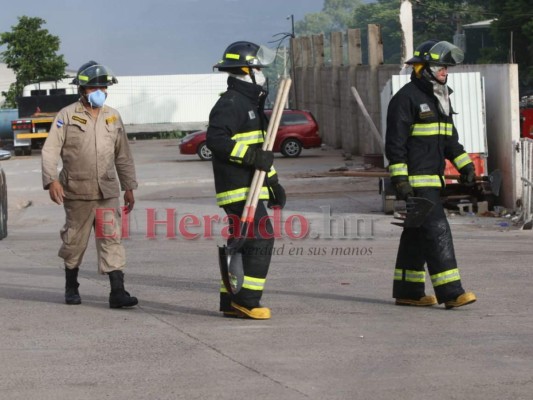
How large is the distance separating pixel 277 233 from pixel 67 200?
8112 mm

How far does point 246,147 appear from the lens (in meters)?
8.73

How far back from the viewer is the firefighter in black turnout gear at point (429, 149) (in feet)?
30.9

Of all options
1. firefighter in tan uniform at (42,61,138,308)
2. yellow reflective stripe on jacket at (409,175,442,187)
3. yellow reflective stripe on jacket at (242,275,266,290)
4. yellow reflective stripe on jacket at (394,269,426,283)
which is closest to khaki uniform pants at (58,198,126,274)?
firefighter in tan uniform at (42,61,138,308)

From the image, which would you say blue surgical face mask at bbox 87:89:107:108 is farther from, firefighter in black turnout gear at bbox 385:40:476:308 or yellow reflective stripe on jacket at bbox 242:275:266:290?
firefighter in black turnout gear at bbox 385:40:476:308

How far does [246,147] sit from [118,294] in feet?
5.89

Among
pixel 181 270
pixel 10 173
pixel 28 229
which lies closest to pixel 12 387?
pixel 181 270

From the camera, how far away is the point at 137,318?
9273mm

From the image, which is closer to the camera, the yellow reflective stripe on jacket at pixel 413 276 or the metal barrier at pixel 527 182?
the yellow reflective stripe on jacket at pixel 413 276

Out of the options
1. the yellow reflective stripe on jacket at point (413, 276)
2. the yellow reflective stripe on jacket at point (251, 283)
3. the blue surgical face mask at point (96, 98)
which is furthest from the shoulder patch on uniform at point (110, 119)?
the yellow reflective stripe on jacket at point (413, 276)

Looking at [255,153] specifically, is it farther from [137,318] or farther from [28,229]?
[28,229]

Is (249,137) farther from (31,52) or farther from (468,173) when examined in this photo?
(31,52)

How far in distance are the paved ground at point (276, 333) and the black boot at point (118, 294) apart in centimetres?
8

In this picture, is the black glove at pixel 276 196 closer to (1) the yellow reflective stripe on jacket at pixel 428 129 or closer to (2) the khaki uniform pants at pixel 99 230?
(1) the yellow reflective stripe on jacket at pixel 428 129

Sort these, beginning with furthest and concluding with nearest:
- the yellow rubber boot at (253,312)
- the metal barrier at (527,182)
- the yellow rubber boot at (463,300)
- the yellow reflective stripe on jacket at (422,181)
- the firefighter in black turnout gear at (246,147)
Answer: the metal barrier at (527,182)
the yellow reflective stripe on jacket at (422,181)
the yellow rubber boot at (463,300)
the yellow rubber boot at (253,312)
the firefighter in black turnout gear at (246,147)
